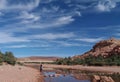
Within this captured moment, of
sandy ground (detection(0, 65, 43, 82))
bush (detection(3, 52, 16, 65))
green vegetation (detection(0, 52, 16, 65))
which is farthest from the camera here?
bush (detection(3, 52, 16, 65))

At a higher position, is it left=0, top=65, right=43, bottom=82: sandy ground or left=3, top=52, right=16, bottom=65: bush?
left=3, top=52, right=16, bottom=65: bush

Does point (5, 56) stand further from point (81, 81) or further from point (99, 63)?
point (81, 81)

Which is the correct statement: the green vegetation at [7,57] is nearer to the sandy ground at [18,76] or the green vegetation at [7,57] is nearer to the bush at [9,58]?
the bush at [9,58]

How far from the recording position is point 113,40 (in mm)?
192750

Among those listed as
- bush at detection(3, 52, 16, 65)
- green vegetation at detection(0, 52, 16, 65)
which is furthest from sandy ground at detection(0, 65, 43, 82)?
bush at detection(3, 52, 16, 65)

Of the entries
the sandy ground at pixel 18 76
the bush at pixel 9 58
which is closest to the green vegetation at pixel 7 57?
the bush at pixel 9 58

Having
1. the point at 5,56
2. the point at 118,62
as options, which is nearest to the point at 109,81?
the point at 118,62

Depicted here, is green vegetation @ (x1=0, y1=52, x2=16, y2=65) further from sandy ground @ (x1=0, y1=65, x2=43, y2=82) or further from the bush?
sandy ground @ (x1=0, y1=65, x2=43, y2=82)

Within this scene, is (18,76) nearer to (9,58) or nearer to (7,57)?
(7,57)

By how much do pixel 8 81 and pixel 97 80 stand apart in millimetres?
12644

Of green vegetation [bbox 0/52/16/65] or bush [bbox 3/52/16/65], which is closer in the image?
green vegetation [bbox 0/52/16/65]

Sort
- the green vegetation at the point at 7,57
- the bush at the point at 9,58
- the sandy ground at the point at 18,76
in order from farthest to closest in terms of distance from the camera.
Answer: the bush at the point at 9,58
the green vegetation at the point at 7,57
the sandy ground at the point at 18,76

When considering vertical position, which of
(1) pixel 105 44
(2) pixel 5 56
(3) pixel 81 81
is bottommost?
(3) pixel 81 81

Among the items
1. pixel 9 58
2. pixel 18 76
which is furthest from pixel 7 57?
pixel 18 76
